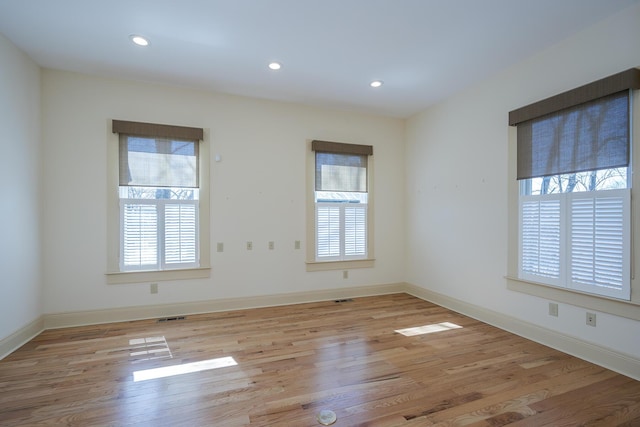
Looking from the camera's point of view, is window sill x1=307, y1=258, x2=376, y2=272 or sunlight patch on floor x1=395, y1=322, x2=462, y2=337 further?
window sill x1=307, y1=258, x2=376, y2=272

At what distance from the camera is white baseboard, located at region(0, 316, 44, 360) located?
291cm

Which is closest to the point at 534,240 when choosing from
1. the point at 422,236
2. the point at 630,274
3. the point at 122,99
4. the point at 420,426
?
the point at 630,274

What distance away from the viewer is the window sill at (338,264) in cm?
480

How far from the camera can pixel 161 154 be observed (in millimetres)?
4035

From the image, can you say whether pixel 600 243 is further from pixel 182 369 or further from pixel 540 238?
pixel 182 369

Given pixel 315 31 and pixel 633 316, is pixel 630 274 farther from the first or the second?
pixel 315 31

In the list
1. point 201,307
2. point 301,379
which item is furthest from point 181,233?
point 301,379

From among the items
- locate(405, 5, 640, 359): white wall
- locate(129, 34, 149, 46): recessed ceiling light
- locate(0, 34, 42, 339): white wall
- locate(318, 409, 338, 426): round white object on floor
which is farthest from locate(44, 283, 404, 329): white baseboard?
locate(129, 34, 149, 46): recessed ceiling light

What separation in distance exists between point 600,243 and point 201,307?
444cm

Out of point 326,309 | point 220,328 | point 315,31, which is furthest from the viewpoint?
point 326,309

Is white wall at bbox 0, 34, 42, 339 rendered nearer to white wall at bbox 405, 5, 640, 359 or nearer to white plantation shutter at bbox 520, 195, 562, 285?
white wall at bbox 405, 5, 640, 359

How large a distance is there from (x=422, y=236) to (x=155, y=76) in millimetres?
4374

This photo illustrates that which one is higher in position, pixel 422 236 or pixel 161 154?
pixel 161 154

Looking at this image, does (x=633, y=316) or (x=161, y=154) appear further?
(x=161, y=154)
